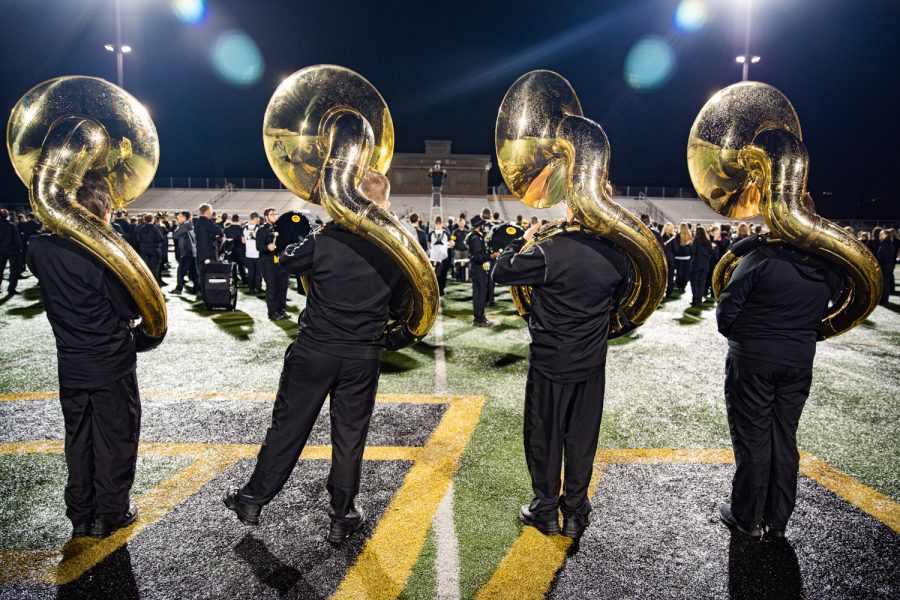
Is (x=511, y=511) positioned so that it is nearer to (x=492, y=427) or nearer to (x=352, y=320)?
(x=492, y=427)

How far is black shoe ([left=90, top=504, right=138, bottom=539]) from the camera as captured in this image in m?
2.81

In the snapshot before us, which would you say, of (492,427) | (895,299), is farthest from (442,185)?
(492,427)

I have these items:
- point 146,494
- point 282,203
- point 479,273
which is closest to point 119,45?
point 479,273

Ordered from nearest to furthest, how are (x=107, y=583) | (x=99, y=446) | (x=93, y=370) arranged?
(x=107, y=583), (x=93, y=370), (x=99, y=446)

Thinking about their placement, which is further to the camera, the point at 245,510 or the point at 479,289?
the point at 479,289

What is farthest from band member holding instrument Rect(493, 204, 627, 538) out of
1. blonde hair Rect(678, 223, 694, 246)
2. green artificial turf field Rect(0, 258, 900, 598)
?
blonde hair Rect(678, 223, 694, 246)

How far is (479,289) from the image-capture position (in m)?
9.02

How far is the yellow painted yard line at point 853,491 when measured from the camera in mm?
3146

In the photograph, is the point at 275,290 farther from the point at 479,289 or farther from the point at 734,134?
the point at 734,134

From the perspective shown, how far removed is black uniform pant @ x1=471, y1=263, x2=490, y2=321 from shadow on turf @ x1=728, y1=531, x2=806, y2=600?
20.6ft

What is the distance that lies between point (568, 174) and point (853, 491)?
2901 mm

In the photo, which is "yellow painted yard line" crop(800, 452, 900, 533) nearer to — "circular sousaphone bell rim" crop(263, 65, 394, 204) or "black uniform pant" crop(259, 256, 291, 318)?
"circular sousaphone bell rim" crop(263, 65, 394, 204)

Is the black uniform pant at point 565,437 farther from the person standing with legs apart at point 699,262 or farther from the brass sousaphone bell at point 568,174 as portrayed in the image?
the person standing with legs apart at point 699,262

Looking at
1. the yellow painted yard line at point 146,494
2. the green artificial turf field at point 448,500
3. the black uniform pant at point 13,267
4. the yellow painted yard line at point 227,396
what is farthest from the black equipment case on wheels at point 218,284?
the yellow painted yard line at point 146,494
